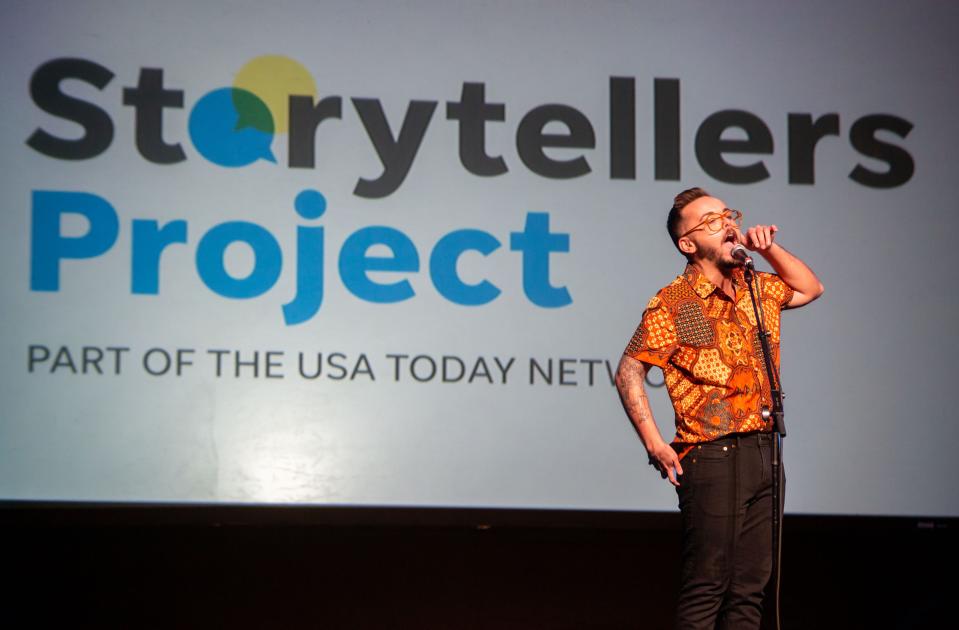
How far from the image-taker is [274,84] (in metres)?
4.39

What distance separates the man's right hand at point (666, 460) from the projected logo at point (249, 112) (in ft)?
7.54

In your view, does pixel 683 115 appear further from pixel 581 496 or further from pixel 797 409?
pixel 581 496

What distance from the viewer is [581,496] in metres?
4.36

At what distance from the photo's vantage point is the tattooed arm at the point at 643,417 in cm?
261

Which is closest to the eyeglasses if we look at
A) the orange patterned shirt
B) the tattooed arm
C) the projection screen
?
the orange patterned shirt

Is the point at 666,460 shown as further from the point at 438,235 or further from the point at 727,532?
the point at 438,235

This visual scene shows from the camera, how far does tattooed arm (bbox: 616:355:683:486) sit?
261cm

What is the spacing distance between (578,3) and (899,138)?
1.43 m

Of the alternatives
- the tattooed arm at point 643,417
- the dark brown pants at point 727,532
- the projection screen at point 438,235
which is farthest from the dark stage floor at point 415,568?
the tattooed arm at point 643,417

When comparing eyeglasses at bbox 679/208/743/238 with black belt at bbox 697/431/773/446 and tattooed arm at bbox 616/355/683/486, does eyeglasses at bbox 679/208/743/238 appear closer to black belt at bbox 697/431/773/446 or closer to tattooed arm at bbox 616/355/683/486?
tattooed arm at bbox 616/355/683/486

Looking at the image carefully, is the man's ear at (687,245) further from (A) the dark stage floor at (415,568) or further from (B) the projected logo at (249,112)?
(B) the projected logo at (249,112)

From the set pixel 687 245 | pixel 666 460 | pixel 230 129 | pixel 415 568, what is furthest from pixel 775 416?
pixel 230 129

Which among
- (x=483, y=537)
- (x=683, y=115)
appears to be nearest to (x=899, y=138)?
(x=683, y=115)

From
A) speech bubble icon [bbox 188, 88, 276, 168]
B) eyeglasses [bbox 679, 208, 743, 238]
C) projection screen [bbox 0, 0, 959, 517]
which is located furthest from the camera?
speech bubble icon [bbox 188, 88, 276, 168]
